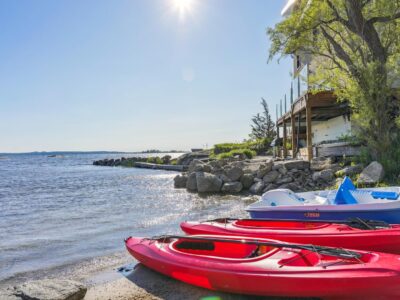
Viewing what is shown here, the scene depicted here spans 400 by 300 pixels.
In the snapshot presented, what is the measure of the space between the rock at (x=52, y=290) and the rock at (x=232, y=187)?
11.4 meters

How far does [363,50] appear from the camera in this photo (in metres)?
13.1

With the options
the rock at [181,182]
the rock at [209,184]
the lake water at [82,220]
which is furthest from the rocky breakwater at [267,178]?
the lake water at [82,220]

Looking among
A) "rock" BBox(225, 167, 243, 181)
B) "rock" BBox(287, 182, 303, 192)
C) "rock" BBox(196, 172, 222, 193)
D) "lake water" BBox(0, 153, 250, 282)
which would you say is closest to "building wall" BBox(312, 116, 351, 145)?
"rock" BBox(287, 182, 303, 192)

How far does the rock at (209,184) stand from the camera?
53.3 ft

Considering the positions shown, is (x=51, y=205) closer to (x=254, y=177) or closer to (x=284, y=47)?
(x=254, y=177)

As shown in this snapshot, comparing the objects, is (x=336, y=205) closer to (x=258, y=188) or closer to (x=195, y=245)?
(x=195, y=245)

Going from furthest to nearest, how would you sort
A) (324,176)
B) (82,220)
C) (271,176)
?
(271,176) → (324,176) → (82,220)

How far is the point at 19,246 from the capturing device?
786 cm

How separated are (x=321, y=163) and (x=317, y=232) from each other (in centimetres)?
968

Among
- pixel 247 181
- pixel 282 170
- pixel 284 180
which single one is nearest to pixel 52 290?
pixel 284 180

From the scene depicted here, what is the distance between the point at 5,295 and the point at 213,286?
8.32 ft

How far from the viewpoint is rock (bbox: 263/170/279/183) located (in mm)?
15297

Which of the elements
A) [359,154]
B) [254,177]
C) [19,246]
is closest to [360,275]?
[19,246]

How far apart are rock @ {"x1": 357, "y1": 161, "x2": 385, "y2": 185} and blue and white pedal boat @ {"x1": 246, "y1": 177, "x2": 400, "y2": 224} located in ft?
8.49
